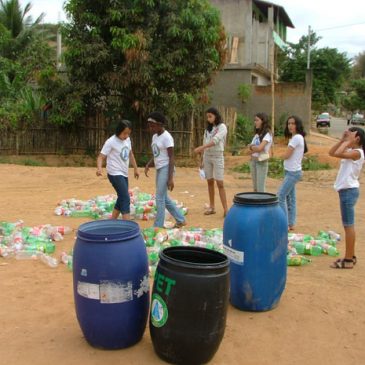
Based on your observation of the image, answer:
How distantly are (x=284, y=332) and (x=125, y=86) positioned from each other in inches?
497

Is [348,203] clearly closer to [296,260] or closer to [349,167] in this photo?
[349,167]

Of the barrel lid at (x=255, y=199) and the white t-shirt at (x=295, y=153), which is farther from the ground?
the white t-shirt at (x=295, y=153)

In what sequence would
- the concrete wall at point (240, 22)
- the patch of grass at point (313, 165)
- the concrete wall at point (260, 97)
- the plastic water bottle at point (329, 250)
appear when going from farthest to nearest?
the concrete wall at point (240, 22), the concrete wall at point (260, 97), the patch of grass at point (313, 165), the plastic water bottle at point (329, 250)

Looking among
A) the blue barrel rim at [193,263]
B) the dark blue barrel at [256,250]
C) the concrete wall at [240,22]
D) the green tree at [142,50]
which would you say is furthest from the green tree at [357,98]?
the blue barrel rim at [193,263]

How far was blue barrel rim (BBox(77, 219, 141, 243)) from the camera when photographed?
358cm

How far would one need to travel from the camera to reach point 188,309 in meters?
3.35

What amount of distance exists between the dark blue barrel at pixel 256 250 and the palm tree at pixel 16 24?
23666 mm

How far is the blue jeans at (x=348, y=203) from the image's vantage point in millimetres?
5445

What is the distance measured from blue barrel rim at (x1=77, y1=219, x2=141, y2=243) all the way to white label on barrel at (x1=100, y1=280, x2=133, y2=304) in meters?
0.30

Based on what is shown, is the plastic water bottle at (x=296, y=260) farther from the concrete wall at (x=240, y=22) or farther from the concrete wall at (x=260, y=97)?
the concrete wall at (x=240, y=22)

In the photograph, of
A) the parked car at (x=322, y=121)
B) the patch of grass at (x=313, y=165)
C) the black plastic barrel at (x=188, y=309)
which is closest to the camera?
the black plastic barrel at (x=188, y=309)

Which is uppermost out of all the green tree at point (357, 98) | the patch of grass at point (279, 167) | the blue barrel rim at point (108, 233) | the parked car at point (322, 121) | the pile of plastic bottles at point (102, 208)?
the green tree at point (357, 98)

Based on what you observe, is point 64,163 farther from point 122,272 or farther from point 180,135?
point 122,272

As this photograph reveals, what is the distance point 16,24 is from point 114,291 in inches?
1044
